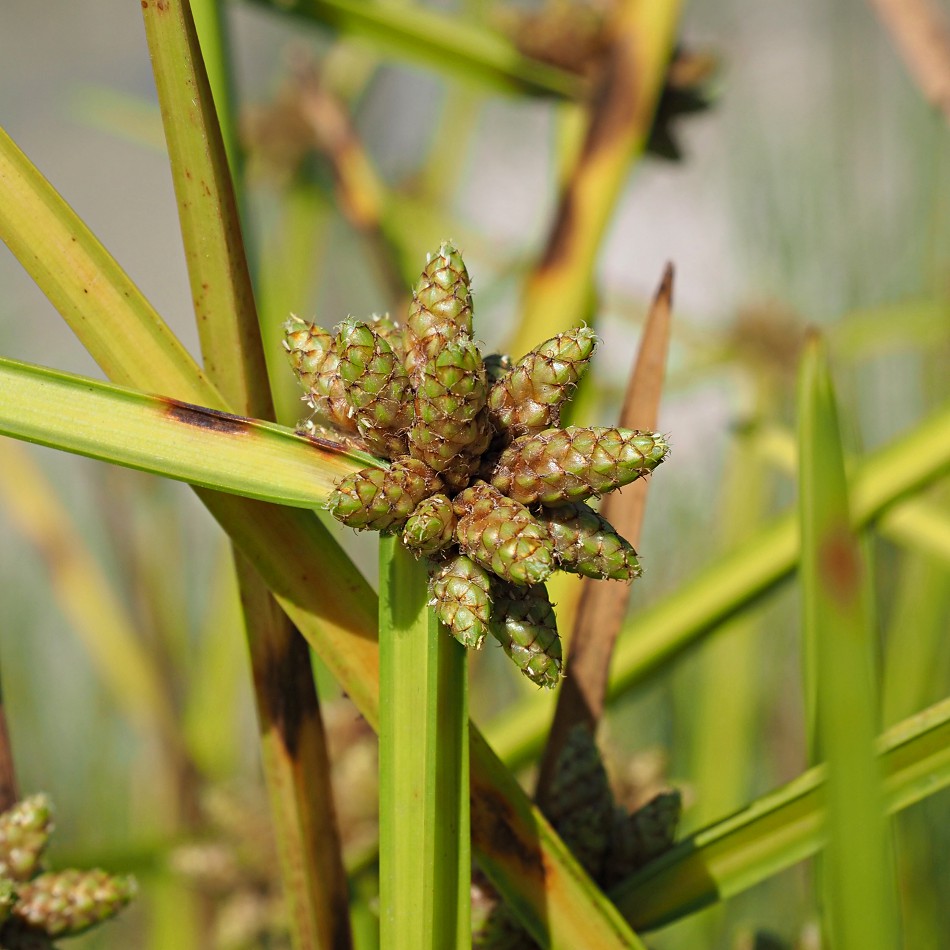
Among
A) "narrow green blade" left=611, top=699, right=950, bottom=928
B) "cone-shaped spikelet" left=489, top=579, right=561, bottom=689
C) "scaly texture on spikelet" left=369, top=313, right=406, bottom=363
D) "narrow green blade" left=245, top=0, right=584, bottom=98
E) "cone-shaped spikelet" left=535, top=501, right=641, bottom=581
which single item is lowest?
"narrow green blade" left=611, top=699, right=950, bottom=928

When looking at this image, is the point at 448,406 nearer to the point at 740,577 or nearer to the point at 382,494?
the point at 382,494

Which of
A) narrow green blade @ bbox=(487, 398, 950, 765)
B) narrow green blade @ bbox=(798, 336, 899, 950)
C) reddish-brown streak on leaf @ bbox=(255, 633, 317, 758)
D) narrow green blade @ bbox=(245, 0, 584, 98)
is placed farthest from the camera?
Result: narrow green blade @ bbox=(245, 0, 584, 98)

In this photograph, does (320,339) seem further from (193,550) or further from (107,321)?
(193,550)

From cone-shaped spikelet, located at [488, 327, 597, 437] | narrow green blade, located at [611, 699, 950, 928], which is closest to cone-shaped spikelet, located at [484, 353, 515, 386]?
cone-shaped spikelet, located at [488, 327, 597, 437]

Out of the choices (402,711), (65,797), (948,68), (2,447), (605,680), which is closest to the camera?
(402,711)

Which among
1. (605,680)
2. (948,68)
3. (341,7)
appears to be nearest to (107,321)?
(605,680)

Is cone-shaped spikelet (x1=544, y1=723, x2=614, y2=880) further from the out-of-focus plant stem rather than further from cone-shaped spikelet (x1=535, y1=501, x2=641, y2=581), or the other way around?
the out-of-focus plant stem
